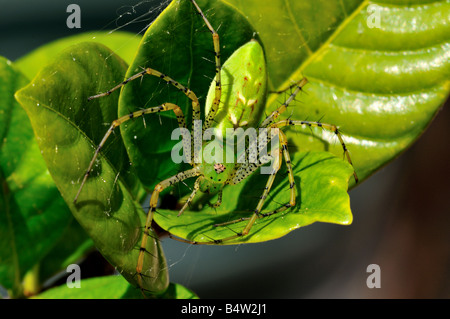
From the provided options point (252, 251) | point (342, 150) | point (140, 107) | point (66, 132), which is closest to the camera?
point (66, 132)

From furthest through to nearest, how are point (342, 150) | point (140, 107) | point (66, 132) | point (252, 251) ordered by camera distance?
point (252, 251)
point (342, 150)
point (140, 107)
point (66, 132)

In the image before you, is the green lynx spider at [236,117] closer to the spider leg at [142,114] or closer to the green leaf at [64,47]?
the spider leg at [142,114]

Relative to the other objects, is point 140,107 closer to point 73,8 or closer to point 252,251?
point 73,8

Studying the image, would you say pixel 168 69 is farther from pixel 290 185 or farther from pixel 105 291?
pixel 105 291

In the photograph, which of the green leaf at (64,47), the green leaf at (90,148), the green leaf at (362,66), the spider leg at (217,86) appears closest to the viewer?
the green leaf at (90,148)

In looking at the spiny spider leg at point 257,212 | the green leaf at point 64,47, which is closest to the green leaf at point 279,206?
the spiny spider leg at point 257,212

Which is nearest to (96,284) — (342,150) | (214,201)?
(214,201)
